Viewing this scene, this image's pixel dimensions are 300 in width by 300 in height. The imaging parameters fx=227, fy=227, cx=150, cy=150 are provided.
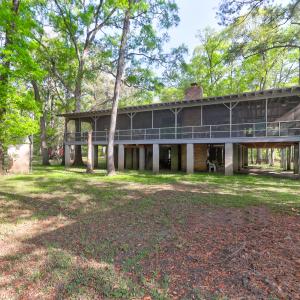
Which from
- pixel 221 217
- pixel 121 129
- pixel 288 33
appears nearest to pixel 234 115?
pixel 288 33

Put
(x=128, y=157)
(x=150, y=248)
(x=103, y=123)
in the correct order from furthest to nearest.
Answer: (x=103, y=123)
(x=128, y=157)
(x=150, y=248)

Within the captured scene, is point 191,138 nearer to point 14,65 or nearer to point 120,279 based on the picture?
point 14,65

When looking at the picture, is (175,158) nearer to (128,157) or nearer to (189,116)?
(189,116)

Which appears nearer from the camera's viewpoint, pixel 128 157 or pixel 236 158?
pixel 236 158

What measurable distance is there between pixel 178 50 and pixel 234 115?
8676mm

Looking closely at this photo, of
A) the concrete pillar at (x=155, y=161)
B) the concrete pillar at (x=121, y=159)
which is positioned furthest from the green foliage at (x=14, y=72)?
the concrete pillar at (x=155, y=161)

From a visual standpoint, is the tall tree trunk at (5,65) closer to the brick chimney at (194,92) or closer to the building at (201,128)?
the building at (201,128)

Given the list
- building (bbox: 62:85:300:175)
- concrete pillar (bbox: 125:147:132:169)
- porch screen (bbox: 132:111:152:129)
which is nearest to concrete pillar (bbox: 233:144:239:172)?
building (bbox: 62:85:300:175)

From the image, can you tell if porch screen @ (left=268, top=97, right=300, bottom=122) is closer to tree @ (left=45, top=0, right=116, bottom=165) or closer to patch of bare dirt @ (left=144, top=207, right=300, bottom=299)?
patch of bare dirt @ (left=144, top=207, right=300, bottom=299)

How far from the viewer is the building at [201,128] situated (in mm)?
15094

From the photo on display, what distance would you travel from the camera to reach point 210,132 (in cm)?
1648

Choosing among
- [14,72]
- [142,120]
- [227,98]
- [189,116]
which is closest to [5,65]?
[14,72]

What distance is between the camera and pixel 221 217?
6.25m

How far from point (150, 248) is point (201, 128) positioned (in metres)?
14.5
